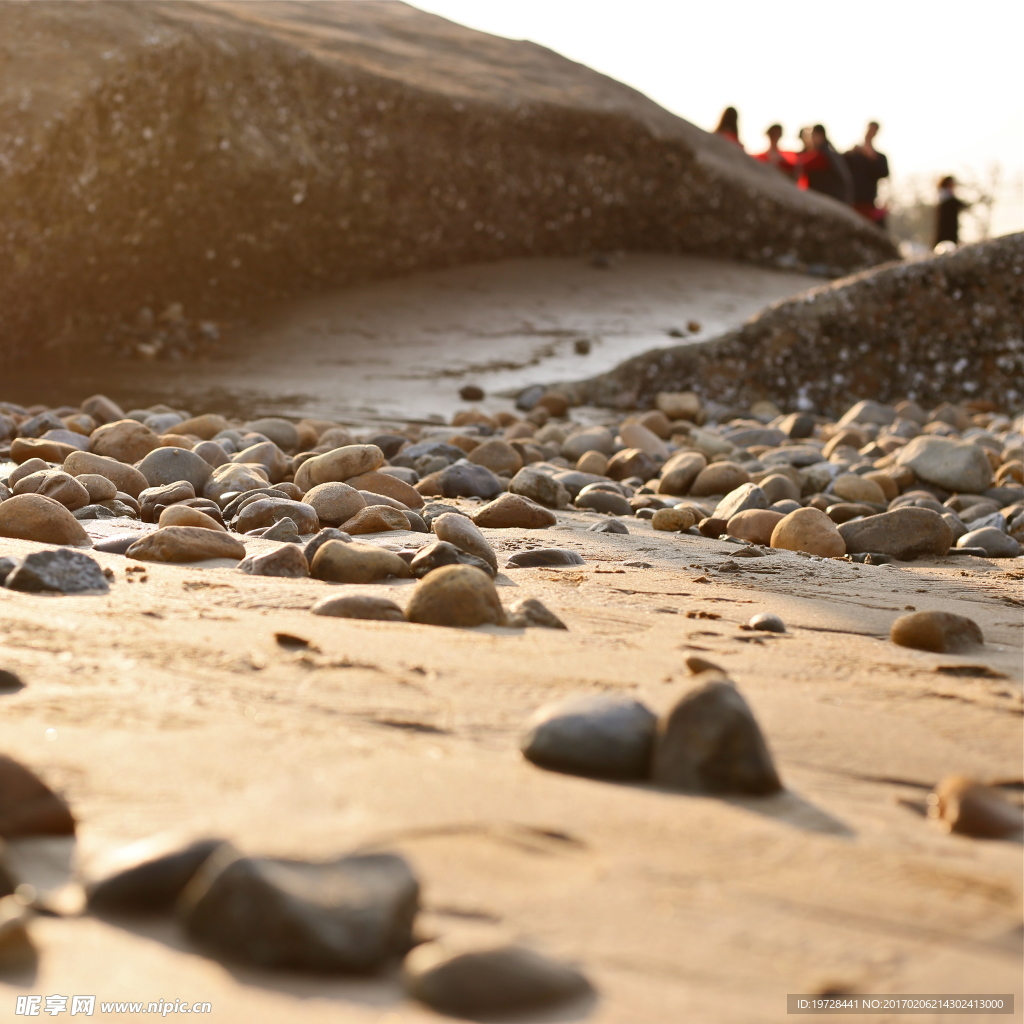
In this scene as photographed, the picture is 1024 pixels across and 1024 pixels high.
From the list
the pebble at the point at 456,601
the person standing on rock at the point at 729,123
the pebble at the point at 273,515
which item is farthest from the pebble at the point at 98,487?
the person standing on rock at the point at 729,123

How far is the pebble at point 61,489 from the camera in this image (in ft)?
8.00

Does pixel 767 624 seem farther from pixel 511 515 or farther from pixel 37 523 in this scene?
pixel 37 523

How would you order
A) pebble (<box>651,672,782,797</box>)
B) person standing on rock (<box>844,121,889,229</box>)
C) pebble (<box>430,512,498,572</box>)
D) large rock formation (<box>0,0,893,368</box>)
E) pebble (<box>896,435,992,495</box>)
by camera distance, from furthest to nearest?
1. person standing on rock (<box>844,121,889,229</box>)
2. large rock formation (<box>0,0,893,368</box>)
3. pebble (<box>896,435,992,495</box>)
4. pebble (<box>430,512,498,572</box>)
5. pebble (<box>651,672,782,797</box>)

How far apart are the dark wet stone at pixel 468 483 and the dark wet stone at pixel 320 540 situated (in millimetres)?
902

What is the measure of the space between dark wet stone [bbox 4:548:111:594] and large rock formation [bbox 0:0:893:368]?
4229mm

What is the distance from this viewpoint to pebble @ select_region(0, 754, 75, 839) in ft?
3.00

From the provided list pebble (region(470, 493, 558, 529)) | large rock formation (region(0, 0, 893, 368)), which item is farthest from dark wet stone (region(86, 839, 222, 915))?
large rock formation (region(0, 0, 893, 368))

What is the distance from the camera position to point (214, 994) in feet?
2.41

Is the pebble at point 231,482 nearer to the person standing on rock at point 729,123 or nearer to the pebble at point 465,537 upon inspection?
the pebble at point 465,537

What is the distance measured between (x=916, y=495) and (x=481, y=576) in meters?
1.99

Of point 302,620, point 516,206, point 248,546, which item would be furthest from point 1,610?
point 516,206

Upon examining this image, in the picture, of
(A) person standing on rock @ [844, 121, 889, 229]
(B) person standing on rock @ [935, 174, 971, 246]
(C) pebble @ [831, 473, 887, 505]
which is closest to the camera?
(C) pebble @ [831, 473, 887, 505]

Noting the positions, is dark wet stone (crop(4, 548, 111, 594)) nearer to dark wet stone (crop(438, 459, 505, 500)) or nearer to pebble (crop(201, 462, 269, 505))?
pebble (crop(201, 462, 269, 505))

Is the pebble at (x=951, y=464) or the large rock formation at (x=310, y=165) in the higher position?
the large rock formation at (x=310, y=165)
